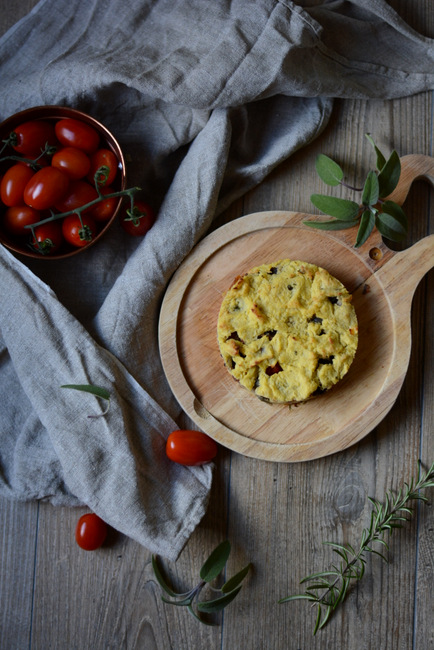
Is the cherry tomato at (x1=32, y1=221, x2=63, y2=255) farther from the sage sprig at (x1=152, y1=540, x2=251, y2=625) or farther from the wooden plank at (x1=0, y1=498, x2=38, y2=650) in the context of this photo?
the sage sprig at (x1=152, y1=540, x2=251, y2=625)

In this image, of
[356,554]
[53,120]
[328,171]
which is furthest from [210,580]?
[53,120]

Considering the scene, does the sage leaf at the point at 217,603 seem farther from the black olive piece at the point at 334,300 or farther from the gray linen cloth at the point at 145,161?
the black olive piece at the point at 334,300

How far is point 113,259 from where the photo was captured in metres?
2.49

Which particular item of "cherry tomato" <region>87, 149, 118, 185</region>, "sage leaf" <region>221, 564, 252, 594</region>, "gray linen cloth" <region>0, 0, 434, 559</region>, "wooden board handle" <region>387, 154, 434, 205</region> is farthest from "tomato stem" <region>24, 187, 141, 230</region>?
"sage leaf" <region>221, 564, 252, 594</region>

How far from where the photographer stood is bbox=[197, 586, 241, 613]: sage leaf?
2.23 meters

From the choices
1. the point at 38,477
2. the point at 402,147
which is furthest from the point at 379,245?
the point at 38,477

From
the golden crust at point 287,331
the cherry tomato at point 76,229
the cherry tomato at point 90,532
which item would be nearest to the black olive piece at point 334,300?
the golden crust at point 287,331

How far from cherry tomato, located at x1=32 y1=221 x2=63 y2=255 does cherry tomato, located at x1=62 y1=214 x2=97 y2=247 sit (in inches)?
1.2

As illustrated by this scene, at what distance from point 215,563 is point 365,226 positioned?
4.80ft

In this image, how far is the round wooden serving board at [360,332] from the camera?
236 centimetres

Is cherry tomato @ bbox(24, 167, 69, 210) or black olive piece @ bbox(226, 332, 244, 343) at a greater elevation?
cherry tomato @ bbox(24, 167, 69, 210)

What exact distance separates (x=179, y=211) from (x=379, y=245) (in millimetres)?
844

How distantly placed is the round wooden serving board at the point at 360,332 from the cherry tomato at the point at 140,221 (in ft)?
0.73

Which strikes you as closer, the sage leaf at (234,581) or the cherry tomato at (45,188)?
the cherry tomato at (45,188)
